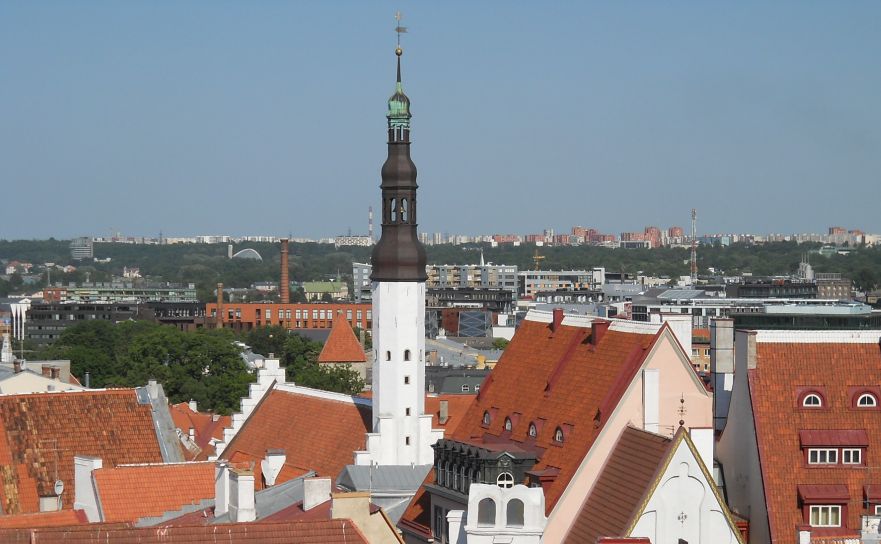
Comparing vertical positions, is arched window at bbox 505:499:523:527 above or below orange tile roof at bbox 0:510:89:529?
above

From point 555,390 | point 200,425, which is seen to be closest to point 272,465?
point 555,390

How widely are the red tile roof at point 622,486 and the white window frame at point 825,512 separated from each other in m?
5.33

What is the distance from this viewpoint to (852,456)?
5100 centimetres

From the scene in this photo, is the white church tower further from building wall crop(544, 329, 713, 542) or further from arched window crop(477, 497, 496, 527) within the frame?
arched window crop(477, 497, 496, 527)

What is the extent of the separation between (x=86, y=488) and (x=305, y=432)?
18.0m

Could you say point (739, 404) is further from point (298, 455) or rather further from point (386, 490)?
point (298, 455)

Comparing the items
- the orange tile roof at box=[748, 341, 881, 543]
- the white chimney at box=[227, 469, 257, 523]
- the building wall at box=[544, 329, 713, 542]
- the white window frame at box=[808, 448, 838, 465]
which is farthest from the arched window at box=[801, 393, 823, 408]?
the white chimney at box=[227, 469, 257, 523]

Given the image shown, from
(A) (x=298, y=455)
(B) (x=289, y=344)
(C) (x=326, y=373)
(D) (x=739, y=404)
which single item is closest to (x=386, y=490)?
(A) (x=298, y=455)

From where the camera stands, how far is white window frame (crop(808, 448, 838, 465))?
50.8 m

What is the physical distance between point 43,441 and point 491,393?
1659cm

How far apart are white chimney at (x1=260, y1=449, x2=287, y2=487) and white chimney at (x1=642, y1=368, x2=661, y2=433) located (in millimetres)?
21242

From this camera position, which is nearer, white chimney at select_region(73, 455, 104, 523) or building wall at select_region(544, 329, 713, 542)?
building wall at select_region(544, 329, 713, 542)

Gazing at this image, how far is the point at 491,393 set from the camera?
6097 cm

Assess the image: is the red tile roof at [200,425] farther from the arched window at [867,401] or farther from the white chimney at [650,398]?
the arched window at [867,401]
